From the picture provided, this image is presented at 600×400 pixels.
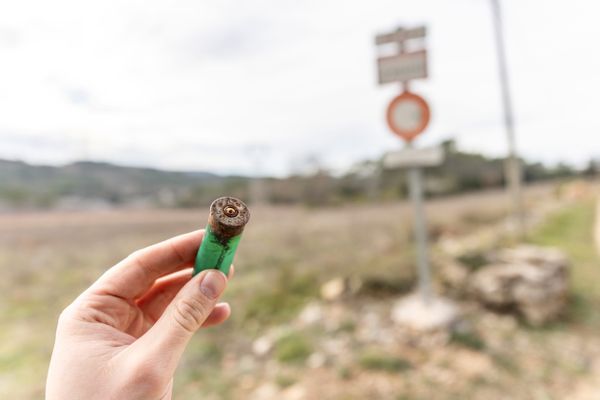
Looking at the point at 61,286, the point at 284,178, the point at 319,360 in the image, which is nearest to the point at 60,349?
the point at 319,360

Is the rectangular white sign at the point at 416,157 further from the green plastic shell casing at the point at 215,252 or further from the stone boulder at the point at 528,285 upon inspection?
the green plastic shell casing at the point at 215,252

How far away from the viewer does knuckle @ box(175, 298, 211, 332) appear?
1.05 meters

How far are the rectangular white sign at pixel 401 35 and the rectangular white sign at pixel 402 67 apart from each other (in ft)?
0.49

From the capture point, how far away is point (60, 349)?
108cm

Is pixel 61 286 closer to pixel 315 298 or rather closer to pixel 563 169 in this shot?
pixel 315 298

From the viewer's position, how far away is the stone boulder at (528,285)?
150 inches

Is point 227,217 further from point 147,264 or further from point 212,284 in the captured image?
point 147,264

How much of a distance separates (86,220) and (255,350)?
13.7 m

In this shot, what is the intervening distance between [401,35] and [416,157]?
3.78 feet

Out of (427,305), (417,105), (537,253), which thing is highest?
(417,105)

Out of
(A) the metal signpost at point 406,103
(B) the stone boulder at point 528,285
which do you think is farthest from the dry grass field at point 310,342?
(A) the metal signpost at point 406,103

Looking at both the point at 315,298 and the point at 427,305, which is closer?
the point at 427,305

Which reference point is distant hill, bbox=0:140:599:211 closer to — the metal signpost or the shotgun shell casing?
the metal signpost

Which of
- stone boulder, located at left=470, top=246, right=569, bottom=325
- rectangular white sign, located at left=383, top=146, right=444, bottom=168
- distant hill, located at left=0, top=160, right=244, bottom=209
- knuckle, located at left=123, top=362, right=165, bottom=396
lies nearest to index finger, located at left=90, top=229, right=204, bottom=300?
knuckle, located at left=123, top=362, right=165, bottom=396
